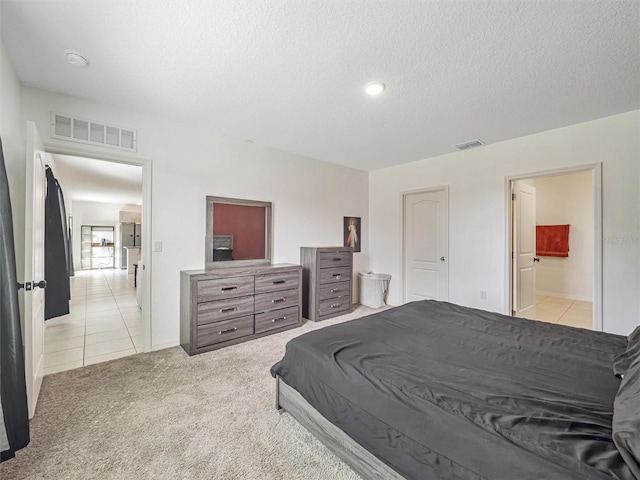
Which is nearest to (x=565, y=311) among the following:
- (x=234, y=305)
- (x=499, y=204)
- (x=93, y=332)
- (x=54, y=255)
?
(x=499, y=204)

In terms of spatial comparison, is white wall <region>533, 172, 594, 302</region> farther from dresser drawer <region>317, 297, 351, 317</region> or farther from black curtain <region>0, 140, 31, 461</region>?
black curtain <region>0, 140, 31, 461</region>

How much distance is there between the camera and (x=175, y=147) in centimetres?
318

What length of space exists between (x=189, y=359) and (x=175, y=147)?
7.52ft

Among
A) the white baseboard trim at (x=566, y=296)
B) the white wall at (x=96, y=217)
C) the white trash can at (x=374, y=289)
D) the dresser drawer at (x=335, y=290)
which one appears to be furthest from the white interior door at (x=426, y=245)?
the white wall at (x=96, y=217)

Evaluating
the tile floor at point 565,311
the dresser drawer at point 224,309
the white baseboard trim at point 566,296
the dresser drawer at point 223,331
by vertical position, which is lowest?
the tile floor at point 565,311

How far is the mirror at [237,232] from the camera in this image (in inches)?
137

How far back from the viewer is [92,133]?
2705 millimetres

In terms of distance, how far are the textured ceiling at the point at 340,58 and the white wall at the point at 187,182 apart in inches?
7.0

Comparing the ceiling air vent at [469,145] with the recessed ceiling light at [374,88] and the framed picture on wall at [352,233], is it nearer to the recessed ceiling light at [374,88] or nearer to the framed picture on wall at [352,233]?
the recessed ceiling light at [374,88]

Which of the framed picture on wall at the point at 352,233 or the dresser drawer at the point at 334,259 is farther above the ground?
the framed picture on wall at the point at 352,233

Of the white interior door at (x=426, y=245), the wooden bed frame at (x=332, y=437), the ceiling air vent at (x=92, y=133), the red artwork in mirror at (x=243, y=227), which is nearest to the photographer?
the wooden bed frame at (x=332, y=437)

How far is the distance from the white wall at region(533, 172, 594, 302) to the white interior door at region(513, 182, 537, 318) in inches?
76.7

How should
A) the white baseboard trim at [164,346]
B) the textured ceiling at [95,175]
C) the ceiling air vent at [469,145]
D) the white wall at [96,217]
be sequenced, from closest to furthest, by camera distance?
the white baseboard trim at [164,346]
the ceiling air vent at [469,145]
the textured ceiling at [95,175]
the white wall at [96,217]

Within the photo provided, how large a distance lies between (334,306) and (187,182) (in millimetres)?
2614
